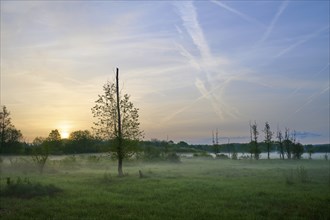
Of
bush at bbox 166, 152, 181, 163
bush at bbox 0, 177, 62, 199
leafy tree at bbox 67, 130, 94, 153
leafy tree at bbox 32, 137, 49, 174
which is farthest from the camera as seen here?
leafy tree at bbox 67, 130, 94, 153

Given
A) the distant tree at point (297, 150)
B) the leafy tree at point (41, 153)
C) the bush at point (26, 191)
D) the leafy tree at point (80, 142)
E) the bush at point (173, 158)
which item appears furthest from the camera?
the leafy tree at point (80, 142)

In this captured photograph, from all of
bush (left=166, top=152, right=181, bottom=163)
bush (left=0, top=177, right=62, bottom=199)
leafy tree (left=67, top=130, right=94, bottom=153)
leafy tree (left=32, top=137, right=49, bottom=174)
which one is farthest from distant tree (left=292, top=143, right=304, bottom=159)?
bush (left=0, top=177, right=62, bottom=199)

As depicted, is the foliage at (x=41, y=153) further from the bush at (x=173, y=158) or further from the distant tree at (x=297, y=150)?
the distant tree at (x=297, y=150)

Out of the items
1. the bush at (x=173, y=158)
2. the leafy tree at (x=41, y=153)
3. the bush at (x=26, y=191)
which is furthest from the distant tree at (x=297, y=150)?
the bush at (x=26, y=191)

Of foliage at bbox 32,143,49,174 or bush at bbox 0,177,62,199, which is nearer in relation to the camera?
bush at bbox 0,177,62,199

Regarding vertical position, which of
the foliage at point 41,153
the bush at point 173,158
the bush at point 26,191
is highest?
the foliage at point 41,153

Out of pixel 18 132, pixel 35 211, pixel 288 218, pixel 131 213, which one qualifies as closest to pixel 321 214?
pixel 288 218

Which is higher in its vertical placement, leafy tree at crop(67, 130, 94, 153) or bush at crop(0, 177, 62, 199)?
leafy tree at crop(67, 130, 94, 153)

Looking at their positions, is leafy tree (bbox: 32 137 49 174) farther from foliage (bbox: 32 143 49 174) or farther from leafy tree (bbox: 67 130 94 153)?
leafy tree (bbox: 67 130 94 153)

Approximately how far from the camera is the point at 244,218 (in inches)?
625

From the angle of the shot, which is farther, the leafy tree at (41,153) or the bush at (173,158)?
the bush at (173,158)

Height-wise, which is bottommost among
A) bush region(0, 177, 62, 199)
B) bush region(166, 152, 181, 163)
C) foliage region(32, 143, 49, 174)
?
bush region(166, 152, 181, 163)

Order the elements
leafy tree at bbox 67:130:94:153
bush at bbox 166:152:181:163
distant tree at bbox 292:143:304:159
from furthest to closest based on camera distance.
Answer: leafy tree at bbox 67:130:94:153 → distant tree at bbox 292:143:304:159 → bush at bbox 166:152:181:163

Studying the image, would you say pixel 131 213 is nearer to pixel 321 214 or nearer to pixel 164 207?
pixel 164 207
